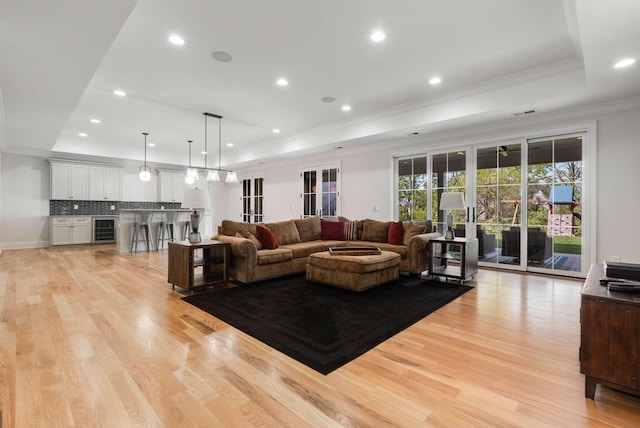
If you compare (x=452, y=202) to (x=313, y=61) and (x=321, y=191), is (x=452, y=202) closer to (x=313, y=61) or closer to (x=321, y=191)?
(x=313, y=61)

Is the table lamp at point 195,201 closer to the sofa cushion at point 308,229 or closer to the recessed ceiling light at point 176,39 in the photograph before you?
the recessed ceiling light at point 176,39

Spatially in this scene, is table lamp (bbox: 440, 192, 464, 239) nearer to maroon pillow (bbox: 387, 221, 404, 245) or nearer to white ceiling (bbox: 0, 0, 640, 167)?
maroon pillow (bbox: 387, 221, 404, 245)

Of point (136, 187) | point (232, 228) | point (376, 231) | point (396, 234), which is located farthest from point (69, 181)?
point (396, 234)

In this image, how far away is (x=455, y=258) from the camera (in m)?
4.75

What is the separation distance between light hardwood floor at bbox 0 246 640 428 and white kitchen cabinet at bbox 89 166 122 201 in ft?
20.9

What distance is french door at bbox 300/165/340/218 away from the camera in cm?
766

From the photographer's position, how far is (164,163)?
9539 mm

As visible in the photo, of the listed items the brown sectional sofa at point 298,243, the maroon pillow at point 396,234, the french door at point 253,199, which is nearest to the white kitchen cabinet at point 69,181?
the french door at point 253,199

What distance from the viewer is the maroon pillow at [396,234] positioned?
204 inches

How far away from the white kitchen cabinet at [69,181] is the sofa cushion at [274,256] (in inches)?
282

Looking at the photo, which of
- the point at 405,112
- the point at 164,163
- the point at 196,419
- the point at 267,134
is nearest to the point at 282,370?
the point at 196,419

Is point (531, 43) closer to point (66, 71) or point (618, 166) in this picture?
point (618, 166)

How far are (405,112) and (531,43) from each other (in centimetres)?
219

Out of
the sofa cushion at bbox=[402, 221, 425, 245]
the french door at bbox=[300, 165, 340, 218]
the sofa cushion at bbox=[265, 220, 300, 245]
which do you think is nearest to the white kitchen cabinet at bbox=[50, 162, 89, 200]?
the french door at bbox=[300, 165, 340, 218]
